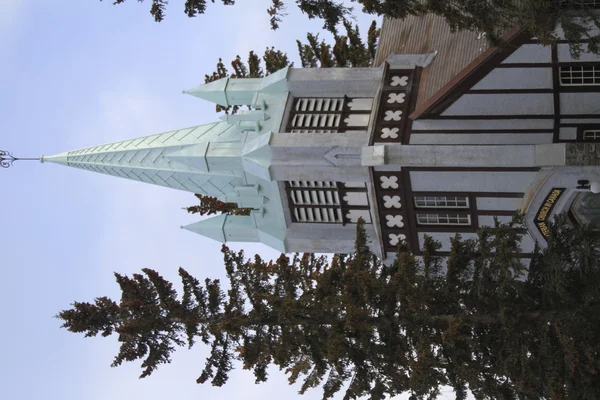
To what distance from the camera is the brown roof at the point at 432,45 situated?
27891 millimetres

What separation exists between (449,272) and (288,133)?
314 inches

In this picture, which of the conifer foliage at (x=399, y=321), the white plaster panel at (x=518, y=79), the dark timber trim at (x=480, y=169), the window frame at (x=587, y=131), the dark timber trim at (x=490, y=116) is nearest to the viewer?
the conifer foliage at (x=399, y=321)

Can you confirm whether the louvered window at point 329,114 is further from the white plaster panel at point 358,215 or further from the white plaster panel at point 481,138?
the white plaster panel at point 358,215

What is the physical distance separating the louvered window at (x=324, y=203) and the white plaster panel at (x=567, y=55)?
25.7 feet

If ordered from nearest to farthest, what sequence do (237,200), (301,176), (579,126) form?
1. (579,126)
2. (301,176)
3. (237,200)

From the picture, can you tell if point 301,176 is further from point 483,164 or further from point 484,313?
point 484,313

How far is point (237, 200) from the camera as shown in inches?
1312

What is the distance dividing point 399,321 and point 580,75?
911cm

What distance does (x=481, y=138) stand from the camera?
1117 inches

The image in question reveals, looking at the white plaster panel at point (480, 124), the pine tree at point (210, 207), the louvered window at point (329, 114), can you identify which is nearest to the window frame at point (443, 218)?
the white plaster panel at point (480, 124)

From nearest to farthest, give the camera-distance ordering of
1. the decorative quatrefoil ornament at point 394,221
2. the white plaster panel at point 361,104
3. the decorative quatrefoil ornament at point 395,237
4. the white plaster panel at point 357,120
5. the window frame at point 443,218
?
1. the window frame at point 443,218
2. the white plaster panel at point 357,120
3. the decorative quatrefoil ornament at point 394,221
4. the white plaster panel at point 361,104
5. the decorative quatrefoil ornament at point 395,237

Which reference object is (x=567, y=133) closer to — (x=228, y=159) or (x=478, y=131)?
(x=478, y=131)

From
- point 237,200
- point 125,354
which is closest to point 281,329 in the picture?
point 125,354

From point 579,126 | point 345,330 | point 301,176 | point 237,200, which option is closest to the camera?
point 345,330
